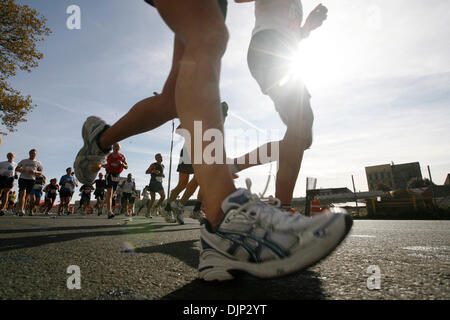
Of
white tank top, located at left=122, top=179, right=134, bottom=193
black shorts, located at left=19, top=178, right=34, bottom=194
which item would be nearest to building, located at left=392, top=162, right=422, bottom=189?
white tank top, located at left=122, top=179, right=134, bottom=193

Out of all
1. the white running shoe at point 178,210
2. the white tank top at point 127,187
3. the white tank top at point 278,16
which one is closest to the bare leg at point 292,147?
the white tank top at point 278,16

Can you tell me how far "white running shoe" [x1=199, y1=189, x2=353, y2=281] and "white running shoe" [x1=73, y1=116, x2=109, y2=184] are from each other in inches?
53.5

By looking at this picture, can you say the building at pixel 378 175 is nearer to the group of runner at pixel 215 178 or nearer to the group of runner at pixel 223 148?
the group of runner at pixel 223 148

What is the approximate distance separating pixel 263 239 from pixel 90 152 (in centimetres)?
163

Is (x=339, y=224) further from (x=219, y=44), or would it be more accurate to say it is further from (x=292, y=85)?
(x=292, y=85)

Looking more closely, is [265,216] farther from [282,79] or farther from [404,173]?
[404,173]

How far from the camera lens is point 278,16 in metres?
2.10

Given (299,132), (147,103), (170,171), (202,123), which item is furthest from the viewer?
(170,171)

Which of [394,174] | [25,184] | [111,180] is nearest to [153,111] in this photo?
[111,180]
